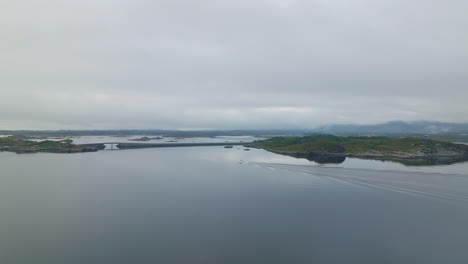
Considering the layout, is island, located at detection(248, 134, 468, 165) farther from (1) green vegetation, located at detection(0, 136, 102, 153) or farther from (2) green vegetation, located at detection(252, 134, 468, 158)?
(1) green vegetation, located at detection(0, 136, 102, 153)

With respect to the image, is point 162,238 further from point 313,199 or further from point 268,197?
point 313,199

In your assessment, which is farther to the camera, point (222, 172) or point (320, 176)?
point (222, 172)

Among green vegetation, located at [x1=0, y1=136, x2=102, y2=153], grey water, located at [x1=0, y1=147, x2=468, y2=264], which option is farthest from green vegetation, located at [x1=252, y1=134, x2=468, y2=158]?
green vegetation, located at [x1=0, y1=136, x2=102, y2=153]

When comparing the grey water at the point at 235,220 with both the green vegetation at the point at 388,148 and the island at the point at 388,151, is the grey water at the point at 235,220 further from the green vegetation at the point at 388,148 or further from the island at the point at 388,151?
the green vegetation at the point at 388,148

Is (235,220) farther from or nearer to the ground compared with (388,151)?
nearer to the ground

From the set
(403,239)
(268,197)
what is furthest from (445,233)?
(268,197)

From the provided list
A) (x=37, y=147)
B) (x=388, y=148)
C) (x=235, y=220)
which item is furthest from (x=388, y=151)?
(x=37, y=147)

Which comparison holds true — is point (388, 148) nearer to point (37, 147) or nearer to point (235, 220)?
point (235, 220)

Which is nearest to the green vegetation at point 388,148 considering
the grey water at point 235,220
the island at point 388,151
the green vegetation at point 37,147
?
the island at point 388,151
